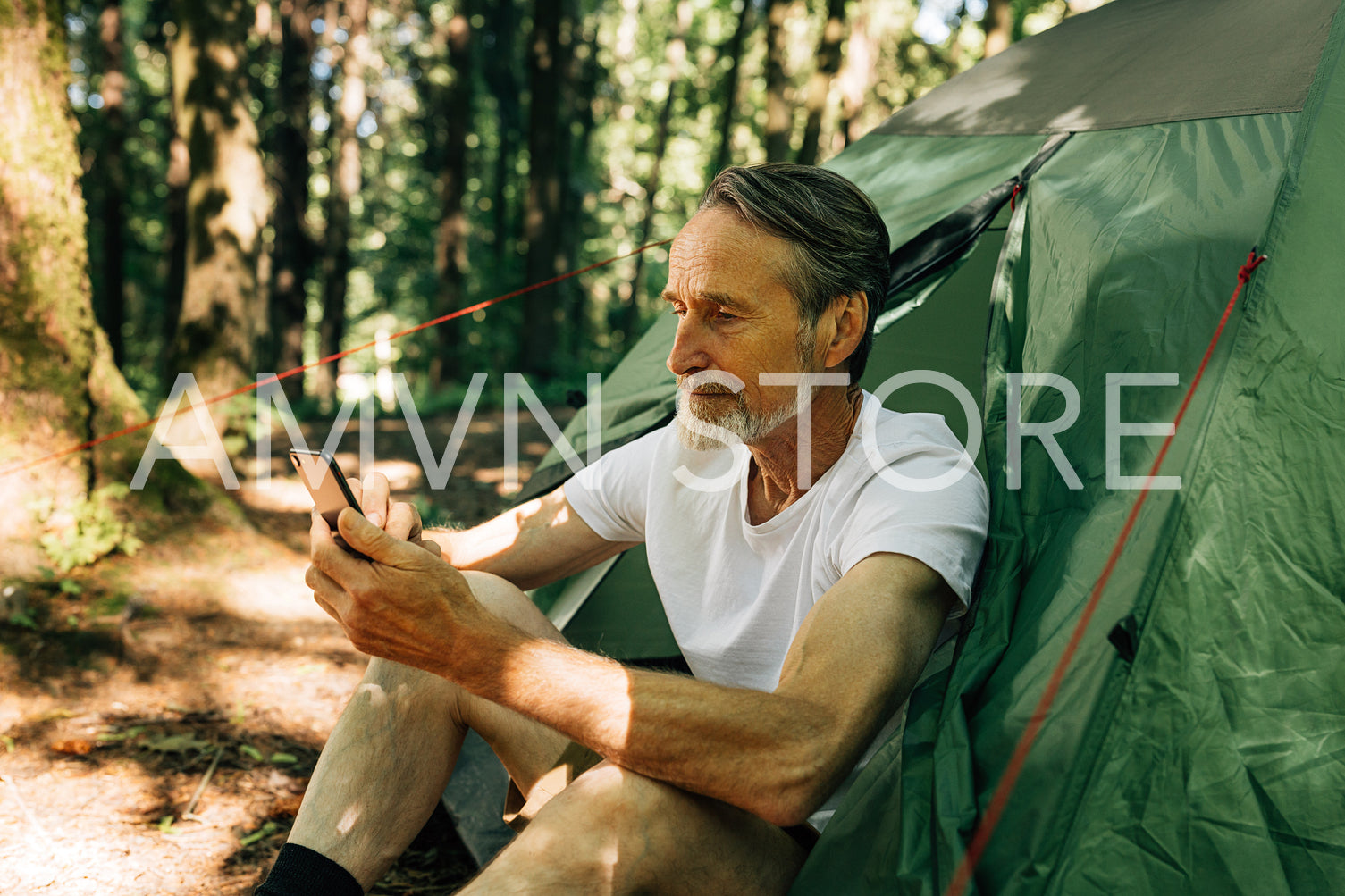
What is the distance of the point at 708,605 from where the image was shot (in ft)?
7.16

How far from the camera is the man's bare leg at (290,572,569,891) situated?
192 centimetres

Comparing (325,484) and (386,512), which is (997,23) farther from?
(325,484)

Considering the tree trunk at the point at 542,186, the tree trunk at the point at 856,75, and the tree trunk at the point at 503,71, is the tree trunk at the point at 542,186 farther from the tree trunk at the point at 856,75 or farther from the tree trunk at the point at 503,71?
the tree trunk at the point at 856,75

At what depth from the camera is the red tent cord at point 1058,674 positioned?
1477 millimetres

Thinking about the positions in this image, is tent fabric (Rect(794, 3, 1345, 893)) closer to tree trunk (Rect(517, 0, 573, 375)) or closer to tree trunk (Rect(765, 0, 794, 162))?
tree trunk (Rect(765, 0, 794, 162))

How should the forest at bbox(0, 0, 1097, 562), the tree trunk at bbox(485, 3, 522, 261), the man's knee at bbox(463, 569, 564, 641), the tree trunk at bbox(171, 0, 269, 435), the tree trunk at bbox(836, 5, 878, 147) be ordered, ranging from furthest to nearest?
the tree trunk at bbox(485, 3, 522, 261), the tree trunk at bbox(836, 5, 878, 147), the tree trunk at bbox(171, 0, 269, 435), the forest at bbox(0, 0, 1097, 562), the man's knee at bbox(463, 569, 564, 641)

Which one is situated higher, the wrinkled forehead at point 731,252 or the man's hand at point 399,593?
the wrinkled forehead at point 731,252

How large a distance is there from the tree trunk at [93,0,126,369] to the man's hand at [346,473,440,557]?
11.5 metres

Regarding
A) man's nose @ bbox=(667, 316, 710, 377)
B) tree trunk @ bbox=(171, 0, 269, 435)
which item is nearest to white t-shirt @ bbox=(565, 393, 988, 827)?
man's nose @ bbox=(667, 316, 710, 377)

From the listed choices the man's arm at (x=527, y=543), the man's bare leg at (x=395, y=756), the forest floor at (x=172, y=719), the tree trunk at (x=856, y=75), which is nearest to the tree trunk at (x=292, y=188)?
the tree trunk at (x=856, y=75)

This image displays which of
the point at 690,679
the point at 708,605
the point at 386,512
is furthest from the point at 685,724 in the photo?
the point at 386,512

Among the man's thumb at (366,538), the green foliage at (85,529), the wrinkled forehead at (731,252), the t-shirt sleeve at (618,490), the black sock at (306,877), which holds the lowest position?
the green foliage at (85,529)

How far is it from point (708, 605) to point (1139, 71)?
176 centimetres

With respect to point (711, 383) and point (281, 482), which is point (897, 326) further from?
point (281, 482)
